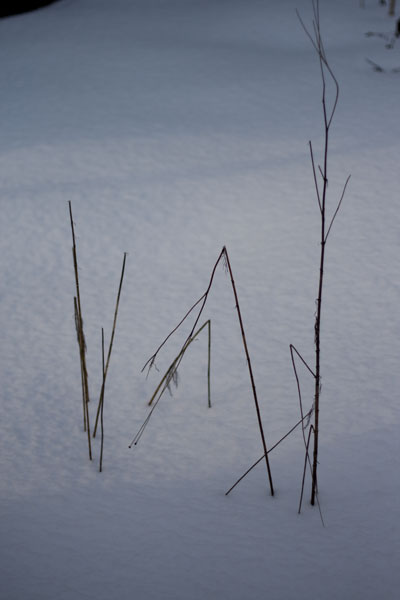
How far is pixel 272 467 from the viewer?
960mm

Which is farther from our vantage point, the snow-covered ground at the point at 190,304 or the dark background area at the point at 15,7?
the dark background area at the point at 15,7

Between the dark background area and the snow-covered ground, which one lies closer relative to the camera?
the snow-covered ground

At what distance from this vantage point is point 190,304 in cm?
137

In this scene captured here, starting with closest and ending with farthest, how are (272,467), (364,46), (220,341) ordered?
(272,467) < (220,341) < (364,46)

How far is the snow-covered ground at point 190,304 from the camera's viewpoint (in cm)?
81

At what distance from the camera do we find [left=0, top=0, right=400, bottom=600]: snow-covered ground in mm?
813

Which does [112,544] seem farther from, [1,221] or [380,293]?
[1,221]

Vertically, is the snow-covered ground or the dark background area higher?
the dark background area

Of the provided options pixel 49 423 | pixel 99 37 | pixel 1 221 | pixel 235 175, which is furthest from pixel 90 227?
pixel 99 37

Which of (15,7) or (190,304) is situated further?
(15,7)

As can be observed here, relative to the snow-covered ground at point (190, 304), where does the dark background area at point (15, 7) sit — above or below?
above

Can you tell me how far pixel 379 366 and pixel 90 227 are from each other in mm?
792

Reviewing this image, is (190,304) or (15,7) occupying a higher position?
(15,7)

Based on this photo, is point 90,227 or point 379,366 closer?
point 379,366
